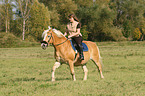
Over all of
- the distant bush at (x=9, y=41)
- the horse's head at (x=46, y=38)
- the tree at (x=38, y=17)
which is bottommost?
the distant bush at (x=9, y=41)

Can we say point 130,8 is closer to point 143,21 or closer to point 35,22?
point 143,21

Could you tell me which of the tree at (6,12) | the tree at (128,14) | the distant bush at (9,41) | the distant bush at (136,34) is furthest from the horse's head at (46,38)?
the distant bush at (136,34)

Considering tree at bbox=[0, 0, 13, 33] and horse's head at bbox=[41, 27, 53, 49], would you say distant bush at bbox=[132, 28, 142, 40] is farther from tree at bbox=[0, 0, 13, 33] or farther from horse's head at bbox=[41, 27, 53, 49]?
horse's head at bbox=[41, 27, 53, 49]

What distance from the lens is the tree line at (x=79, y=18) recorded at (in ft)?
218

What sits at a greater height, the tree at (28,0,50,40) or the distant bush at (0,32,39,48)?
the tree at (28,0,50,40)

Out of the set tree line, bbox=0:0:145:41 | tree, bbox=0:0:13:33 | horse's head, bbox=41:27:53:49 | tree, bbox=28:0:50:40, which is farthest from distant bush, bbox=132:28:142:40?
horse's head, bbox=41:27:53:49

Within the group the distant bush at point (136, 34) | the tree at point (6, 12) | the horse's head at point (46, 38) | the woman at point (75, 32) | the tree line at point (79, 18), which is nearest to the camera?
the horse's head at point (46, 38)

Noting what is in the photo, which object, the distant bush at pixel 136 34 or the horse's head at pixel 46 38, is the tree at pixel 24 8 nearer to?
the distant bush at pixel 136 34

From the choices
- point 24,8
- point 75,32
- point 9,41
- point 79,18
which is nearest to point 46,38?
point 75,32

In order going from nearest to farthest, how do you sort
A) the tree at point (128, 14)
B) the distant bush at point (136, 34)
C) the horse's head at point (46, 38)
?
the horse's head at point (46, 38), the tree at point (128, 14), the distant bush at point (136, 34)

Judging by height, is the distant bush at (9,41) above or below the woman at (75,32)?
below

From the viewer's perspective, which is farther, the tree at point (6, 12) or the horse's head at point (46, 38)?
the tree at point (6, 12)

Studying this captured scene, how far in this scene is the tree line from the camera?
6650 centimetres

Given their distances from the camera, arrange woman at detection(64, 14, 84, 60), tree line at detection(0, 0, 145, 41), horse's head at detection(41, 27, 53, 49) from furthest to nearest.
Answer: tree line at detection(0, 0, 145, 41)
woman at detection(64, 14, 84, 60)
horse's head at detection(41, 27, 53, 49)
